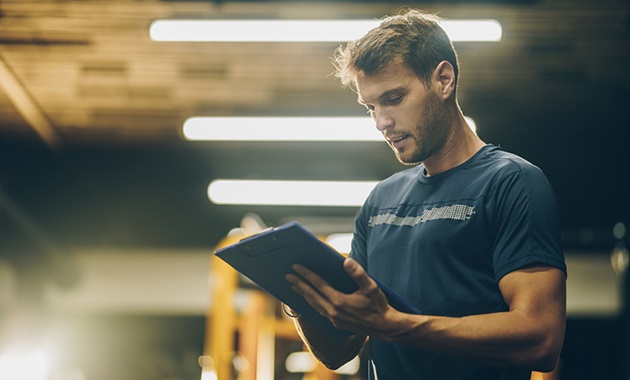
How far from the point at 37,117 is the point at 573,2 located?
20.6 ft

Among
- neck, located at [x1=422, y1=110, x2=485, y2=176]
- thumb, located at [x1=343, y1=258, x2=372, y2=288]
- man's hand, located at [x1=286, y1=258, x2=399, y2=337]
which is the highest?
neck, located at [x1=422, y1=110, x2=485, y2=176]

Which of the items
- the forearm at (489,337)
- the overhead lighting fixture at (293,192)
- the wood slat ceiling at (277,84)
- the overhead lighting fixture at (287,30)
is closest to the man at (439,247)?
the forearm at (489,337)

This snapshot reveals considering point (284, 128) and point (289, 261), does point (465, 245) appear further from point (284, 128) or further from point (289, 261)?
point (284, 128)

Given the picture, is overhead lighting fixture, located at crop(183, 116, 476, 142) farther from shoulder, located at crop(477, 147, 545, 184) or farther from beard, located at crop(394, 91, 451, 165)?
shoulder, located at crop(477, 147, 545, 184)

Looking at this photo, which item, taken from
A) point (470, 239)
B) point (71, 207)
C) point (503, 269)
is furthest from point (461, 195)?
point (71, 207)

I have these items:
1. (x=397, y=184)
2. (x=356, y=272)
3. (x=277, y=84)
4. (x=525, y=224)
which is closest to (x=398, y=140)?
(x=397, y=184)

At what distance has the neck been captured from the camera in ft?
7.03

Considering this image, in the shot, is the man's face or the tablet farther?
the man's face

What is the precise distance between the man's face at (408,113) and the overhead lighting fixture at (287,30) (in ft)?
11.3

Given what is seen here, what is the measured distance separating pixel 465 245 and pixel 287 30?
14.1 ft

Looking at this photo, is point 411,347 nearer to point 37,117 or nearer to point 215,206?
point 37,117

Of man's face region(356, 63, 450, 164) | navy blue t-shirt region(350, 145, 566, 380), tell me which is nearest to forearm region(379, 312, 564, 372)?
navy blue t-shirt region(350, 145, 566, 380)

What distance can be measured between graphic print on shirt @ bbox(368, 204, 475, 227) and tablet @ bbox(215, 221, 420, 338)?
1.01ft

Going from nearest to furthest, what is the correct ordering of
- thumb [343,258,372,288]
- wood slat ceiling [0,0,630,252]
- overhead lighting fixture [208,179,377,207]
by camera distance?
thumb [343,258,372,288] < wood slat ceiling [0,0,630,252] < overhead lighting fixture [208,179,377,207]
